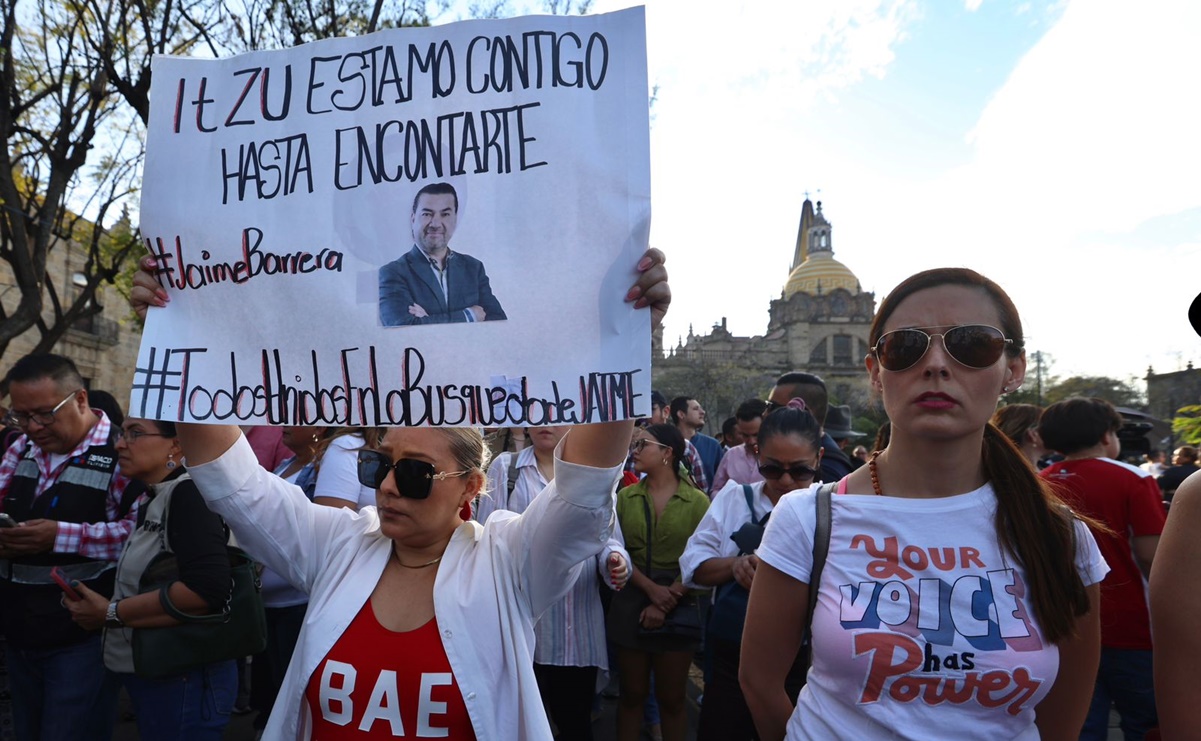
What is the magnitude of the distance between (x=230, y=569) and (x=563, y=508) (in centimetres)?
187

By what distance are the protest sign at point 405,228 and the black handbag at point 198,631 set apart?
1317mm

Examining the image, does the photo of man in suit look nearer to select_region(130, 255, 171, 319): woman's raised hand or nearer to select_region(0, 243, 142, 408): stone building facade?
select_region(130, 255, 171, 319): woman's raised hand

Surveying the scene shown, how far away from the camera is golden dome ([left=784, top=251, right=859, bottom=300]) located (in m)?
83.6

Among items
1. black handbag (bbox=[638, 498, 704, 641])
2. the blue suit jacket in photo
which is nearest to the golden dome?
black handbag (bbox=[638, 498, 704, 641])

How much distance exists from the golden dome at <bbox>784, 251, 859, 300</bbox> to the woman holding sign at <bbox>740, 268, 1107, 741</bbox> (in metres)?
81.5

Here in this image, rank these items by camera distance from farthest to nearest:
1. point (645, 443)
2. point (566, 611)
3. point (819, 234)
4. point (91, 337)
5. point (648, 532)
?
point (819, 234) → point (91, 337) → point (645, 443) → point (648, 532) → point (566, 611)

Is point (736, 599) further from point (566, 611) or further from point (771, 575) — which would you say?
point (771, 575)

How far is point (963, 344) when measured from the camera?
1954 mm

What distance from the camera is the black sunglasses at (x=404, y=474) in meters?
2.20

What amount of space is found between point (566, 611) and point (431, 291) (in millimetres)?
2658

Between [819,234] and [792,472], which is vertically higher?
[819,234]

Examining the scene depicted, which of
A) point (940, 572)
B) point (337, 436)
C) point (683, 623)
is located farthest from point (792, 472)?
point (337, 436)

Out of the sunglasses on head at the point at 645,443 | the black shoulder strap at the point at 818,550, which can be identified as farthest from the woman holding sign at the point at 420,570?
the sunglasses on head at the point at 645,443

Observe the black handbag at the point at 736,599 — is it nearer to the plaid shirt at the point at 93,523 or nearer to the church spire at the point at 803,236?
the plaid shirt at the point at 93,523
